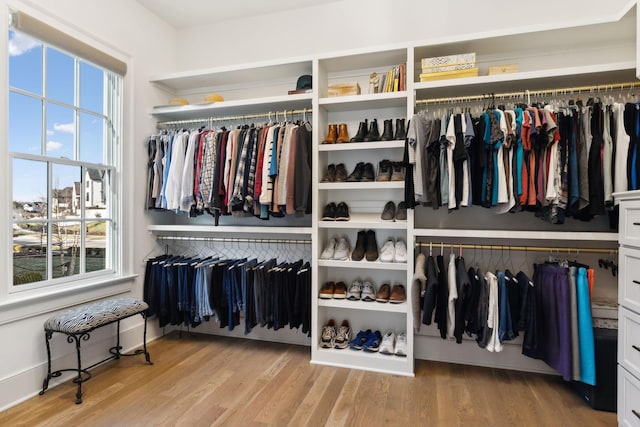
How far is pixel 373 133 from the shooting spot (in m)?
2.59

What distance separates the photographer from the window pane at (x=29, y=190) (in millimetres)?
2098

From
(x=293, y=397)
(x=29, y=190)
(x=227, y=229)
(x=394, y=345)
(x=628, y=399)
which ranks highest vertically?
(x=29, y=190)

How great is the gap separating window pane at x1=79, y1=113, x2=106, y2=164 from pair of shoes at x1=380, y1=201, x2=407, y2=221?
2.27m

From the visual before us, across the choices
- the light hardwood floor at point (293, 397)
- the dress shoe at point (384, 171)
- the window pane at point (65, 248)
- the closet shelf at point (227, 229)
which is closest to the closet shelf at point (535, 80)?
the dress shoe at point (384, 171)

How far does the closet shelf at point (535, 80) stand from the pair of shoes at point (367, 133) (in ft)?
1.29

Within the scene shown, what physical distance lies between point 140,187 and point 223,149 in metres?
0.90

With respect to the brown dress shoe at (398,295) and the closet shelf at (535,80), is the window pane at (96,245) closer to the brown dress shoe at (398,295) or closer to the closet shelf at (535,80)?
the brown dress shoe at (398,295)

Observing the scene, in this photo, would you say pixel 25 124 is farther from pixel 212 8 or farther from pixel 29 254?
pixel 212 8

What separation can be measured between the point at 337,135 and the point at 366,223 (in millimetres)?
747

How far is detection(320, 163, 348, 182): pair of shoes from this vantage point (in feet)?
8.78

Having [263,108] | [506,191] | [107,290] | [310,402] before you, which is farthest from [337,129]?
[107,290]

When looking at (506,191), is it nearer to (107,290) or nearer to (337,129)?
(337,129)

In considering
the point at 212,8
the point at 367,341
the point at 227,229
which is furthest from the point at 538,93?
the point at 212,8

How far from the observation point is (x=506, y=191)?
83.0 inches
